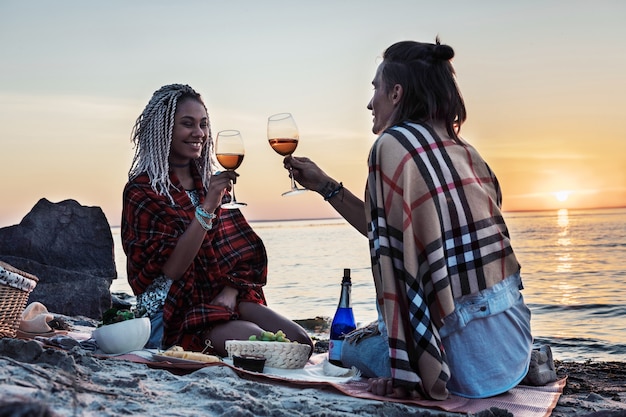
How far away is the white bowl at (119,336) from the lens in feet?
15.9

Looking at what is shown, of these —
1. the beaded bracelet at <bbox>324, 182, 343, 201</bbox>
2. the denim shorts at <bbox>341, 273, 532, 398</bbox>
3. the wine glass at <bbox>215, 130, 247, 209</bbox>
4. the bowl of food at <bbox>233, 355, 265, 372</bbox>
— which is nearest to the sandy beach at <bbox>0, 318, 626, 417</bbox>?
the bowl of food at <bbox>233, 355, 265, 372</bbox>

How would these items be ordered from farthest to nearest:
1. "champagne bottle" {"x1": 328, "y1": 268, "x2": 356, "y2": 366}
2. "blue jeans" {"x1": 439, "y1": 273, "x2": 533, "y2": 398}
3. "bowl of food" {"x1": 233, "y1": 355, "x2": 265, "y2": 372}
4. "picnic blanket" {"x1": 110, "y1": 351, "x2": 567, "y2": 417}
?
"champagne bottle" {"x1": 328, "y1": 268, "x2": 356, "y2": 366}, "bowl of food" {"x1": 233, "y1": 355, "x2": 265, "y2": 372}, "blue jeans" {"x1": 439, "y1": 273, "x2": 533, "y2": 398}, "picnic blanket" {"x1": 110, "y1": 351, "x2": 567, "y2": 417}

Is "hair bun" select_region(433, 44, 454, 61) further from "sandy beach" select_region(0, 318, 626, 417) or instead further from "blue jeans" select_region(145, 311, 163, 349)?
"blue jeans" select_region(145, 311, 163, 349)

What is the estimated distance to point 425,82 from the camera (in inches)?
157

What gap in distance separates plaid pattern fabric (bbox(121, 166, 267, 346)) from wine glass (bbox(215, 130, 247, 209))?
769mm

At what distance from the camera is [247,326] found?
5.43 meters

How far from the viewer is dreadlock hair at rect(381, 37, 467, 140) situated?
399 centimetres

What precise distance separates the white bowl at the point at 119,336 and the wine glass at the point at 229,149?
117 cm

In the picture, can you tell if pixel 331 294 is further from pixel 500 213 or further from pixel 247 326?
pixel 500 213

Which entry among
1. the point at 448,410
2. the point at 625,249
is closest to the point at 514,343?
the point at 448,410

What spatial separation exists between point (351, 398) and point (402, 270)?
70 centimetres

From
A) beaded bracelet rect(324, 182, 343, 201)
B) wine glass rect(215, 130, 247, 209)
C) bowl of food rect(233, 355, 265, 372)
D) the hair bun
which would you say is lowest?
bowl of food rect(233, 355, 265, 372)

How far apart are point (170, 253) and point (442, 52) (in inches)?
96.0

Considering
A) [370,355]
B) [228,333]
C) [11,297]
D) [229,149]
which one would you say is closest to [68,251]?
[11,297]
